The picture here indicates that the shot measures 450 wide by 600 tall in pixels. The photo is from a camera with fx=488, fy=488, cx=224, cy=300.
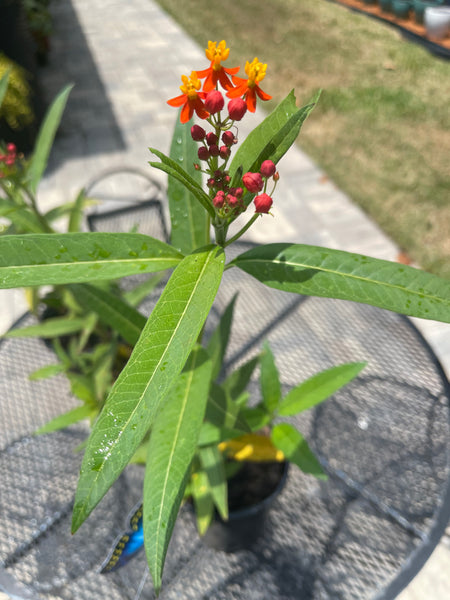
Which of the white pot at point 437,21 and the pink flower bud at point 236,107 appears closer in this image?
the pink flower bud at point 236,107

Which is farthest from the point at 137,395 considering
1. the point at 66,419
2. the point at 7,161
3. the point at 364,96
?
the point at 364,96

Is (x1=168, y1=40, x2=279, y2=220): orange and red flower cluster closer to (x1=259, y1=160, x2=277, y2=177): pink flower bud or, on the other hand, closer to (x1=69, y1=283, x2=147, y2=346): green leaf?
(x1=259, y1=160, x2=277, y2=177): pink flower bud

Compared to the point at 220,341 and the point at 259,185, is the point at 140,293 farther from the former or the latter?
the point at 259,185

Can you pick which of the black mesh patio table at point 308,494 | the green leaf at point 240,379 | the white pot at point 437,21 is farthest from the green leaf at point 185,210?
the white pot at point 437,21

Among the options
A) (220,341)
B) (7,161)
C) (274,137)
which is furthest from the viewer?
(7,161)

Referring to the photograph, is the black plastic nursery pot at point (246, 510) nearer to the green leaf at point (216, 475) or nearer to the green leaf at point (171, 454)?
the green leaf at point (216, 475)

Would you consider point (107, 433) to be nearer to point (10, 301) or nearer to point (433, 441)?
point (433, 441)
